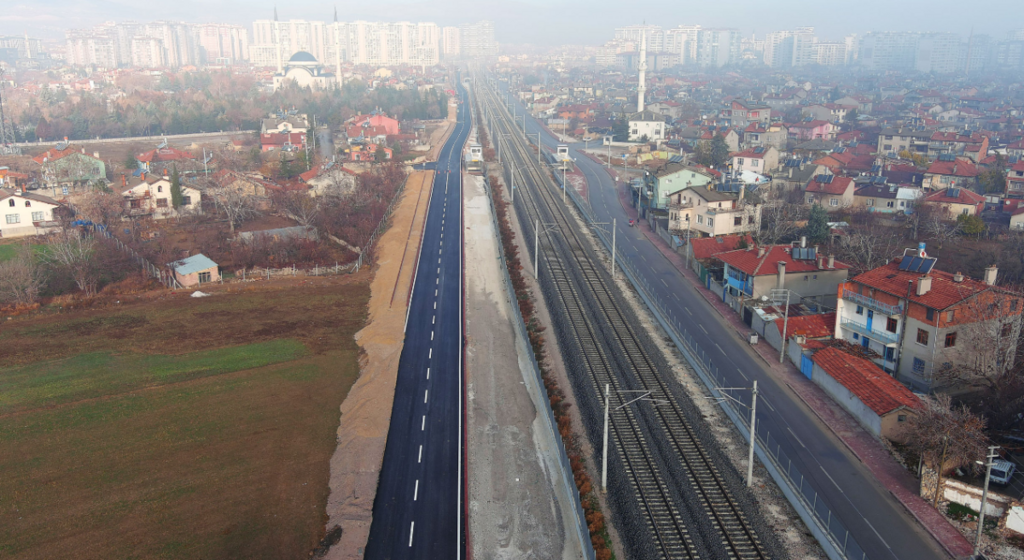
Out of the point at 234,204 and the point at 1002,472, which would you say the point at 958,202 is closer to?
the point at 1002,472

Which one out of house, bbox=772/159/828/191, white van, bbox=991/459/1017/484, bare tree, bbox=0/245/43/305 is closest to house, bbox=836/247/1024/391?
white van, bbox=991/459/1017/484

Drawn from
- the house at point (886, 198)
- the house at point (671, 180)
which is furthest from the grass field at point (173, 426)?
the house at point (886, 198)

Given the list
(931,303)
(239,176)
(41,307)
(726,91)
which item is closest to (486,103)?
(726,91)

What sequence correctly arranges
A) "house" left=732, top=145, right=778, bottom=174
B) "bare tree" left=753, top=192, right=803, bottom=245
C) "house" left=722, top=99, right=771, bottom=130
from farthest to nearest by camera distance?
"house" left=722, top=99, right=771, bottom=130
"house" left=732, top=145, right=778, bottom=174
"bare tree" left=753, top=192, right=803, bottom=245

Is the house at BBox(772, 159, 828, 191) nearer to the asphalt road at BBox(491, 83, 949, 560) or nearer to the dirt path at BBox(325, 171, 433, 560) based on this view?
the asphalt road at BBox(491, 83, 949, 560)

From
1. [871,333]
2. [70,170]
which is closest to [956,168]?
[871,333]

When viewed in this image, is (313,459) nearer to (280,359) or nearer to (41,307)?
(280,359)
